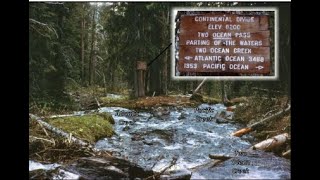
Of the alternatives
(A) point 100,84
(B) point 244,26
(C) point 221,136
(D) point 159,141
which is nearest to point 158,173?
(D) point 159,141

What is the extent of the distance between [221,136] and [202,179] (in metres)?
0.80

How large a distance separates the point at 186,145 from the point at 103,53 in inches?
80.1

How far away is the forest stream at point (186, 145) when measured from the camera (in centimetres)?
752

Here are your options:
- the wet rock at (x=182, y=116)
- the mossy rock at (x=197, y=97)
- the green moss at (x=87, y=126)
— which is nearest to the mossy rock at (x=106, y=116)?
the green moss at (x=87, y=126)

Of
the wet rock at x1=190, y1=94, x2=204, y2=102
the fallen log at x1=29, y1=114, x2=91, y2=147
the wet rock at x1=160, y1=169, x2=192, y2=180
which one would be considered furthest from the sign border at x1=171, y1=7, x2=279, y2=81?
the fallen log at x1=29, y1=114, x2=91, y2=147

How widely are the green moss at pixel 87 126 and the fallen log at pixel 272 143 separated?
240 cm

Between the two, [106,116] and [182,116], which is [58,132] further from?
[182,116]

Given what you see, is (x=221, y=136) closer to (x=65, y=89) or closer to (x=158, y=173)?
(x=158, y=173)

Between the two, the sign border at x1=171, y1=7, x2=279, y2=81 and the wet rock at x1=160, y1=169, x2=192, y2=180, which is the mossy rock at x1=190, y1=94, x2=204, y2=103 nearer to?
the sign border at x1=171, y1=7, x2=279, y2=81

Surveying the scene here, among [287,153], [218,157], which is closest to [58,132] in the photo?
[218,157]

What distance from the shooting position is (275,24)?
25.1ft

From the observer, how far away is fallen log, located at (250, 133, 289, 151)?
7.61 meters

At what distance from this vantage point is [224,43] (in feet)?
25.1

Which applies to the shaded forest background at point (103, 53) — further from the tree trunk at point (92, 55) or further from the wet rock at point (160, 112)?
the wet rock at point (160, 112)
